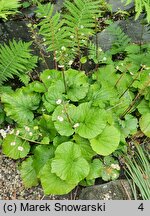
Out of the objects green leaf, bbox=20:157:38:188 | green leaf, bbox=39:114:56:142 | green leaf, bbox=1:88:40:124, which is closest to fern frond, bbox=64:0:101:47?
green leaf, bbox=1:88:40:124

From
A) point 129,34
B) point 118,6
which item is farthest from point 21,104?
point 118,6

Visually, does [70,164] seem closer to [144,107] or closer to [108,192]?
[108,192]

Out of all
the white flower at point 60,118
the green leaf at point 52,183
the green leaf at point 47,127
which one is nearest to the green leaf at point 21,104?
the green leaf at point 47,127

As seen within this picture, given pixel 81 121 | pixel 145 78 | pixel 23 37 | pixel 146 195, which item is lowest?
pixel 146 195

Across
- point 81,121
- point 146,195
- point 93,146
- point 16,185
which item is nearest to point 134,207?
point 146,195

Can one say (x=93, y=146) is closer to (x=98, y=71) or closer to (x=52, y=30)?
(x=98, y=71)

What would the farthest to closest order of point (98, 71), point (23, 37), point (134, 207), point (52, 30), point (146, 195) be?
point (23, 37), point (98, 71), point (52, 30), point (146, 195), point (134, 207)
